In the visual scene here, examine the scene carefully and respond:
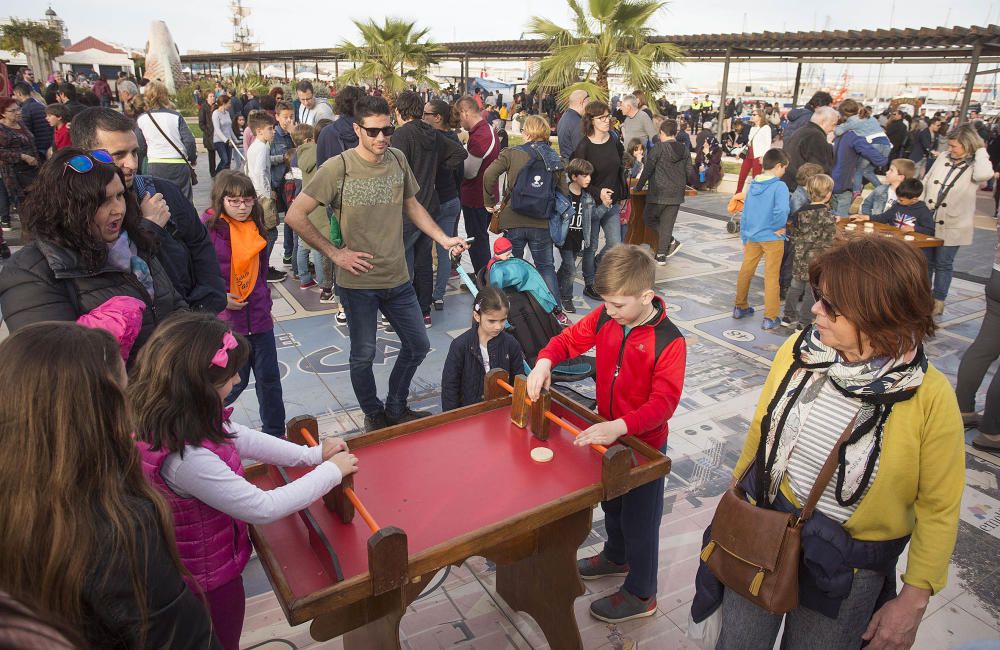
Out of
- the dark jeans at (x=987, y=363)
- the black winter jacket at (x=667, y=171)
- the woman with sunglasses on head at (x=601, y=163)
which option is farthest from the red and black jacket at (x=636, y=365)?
the black winter jacket at (x=667, y=171)

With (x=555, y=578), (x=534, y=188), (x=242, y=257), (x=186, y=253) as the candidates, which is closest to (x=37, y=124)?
(x=534, y=188)

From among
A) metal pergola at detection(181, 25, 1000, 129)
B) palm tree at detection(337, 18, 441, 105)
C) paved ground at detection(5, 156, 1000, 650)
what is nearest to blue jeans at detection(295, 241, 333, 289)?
paved ground at detection(5, 156, 1000, 650)

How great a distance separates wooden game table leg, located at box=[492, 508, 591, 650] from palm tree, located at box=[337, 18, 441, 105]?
515 inches

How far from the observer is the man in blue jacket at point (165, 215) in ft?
8.37

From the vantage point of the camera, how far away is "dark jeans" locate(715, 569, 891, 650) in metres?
1.75

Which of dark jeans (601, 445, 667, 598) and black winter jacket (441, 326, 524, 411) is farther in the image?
black winter jacket (441, 326, 524, 411)

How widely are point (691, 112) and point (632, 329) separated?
72.8 feet

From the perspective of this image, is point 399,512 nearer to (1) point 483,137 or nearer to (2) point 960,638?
(2) point 960,638

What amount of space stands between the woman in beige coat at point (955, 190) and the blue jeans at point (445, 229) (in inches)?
178

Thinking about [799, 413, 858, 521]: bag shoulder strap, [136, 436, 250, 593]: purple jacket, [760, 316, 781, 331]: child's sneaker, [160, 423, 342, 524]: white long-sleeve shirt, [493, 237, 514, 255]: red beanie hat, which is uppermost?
[493, 237, 514, 255]: red beanie hat

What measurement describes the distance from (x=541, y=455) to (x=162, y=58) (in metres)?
27.4

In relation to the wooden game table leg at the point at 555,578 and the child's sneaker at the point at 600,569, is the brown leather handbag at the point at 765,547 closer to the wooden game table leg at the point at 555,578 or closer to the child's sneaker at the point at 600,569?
the wooden game table leg at the point at 555,578

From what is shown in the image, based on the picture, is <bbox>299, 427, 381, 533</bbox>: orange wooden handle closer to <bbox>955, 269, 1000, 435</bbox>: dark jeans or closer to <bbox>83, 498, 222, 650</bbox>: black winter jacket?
<bbox>83, 498, 222, 650</bbox>: black winter jacket

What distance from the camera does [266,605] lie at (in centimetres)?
268
